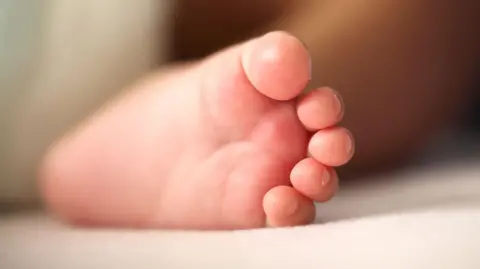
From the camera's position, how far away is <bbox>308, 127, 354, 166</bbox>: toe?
0.49 metres

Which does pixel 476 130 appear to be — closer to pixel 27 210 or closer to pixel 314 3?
pixel 314 3

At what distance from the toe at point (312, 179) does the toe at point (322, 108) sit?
0.03 metres

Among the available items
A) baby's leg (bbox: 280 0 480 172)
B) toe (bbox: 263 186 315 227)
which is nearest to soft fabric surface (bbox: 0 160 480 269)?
toe (bbox: 263 186 315 227)

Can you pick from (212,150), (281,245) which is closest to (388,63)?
(212,150)

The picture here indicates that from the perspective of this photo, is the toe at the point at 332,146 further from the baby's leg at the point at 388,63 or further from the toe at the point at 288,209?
the baby's leg at the point at 388,63

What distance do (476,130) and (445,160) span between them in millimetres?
108

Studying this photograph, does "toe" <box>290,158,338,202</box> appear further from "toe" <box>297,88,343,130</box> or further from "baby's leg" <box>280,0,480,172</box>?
"baby's leg" <box>280,0,480,172</box>

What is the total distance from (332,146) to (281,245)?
3.9 inches

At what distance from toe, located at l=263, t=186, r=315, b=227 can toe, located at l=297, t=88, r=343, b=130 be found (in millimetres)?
50

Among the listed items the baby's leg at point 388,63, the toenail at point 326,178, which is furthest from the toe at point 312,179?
the baby's leg at point 388,63

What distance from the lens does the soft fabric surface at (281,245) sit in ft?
1.21

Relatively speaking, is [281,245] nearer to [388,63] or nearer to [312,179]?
[312,179]

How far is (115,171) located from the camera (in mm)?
602

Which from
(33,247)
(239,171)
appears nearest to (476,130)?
(239,171)
